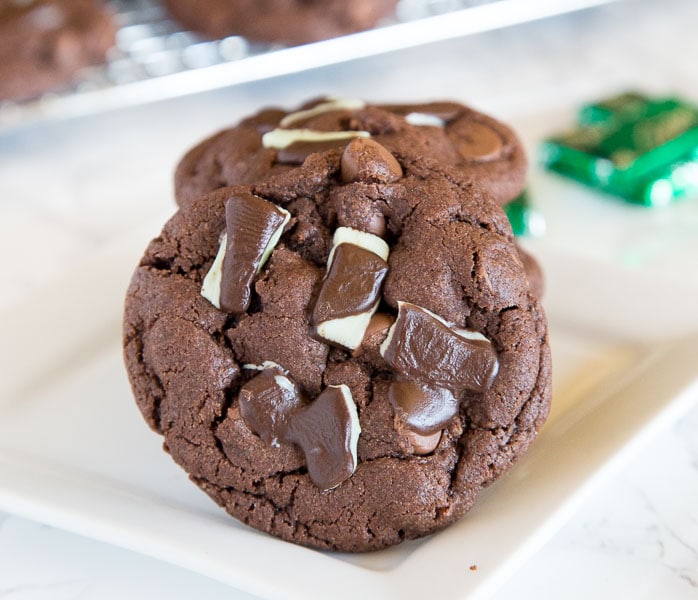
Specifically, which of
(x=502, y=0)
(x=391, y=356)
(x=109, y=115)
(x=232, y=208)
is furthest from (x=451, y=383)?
(x=109, y=115)

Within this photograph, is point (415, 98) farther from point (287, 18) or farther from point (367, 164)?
point (367, 164)

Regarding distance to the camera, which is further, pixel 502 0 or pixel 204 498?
pixel 502 0

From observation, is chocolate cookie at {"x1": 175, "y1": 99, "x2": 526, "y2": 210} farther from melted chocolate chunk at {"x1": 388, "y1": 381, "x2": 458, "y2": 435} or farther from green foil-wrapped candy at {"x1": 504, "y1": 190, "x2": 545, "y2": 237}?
green foil-wrapped candy at {"x1": 504, "y1": 190, "x2": 545, "y2": 237}

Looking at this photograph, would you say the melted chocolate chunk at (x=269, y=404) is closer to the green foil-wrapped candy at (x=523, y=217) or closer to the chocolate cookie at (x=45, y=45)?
the green foil-wrapped candy at (x=523, y=217)

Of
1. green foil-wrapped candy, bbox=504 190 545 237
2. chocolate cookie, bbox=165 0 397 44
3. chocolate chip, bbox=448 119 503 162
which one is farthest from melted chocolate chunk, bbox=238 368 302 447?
chocolate cookie, bbox=165 0 397 44

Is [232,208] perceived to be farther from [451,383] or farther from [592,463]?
[592,463]

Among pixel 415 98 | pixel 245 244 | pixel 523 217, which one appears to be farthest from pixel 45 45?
pixel 245 244

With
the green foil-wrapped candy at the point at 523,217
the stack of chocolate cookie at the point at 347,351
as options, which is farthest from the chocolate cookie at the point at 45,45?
the stack of chocolate cookie at the point at 347,351
